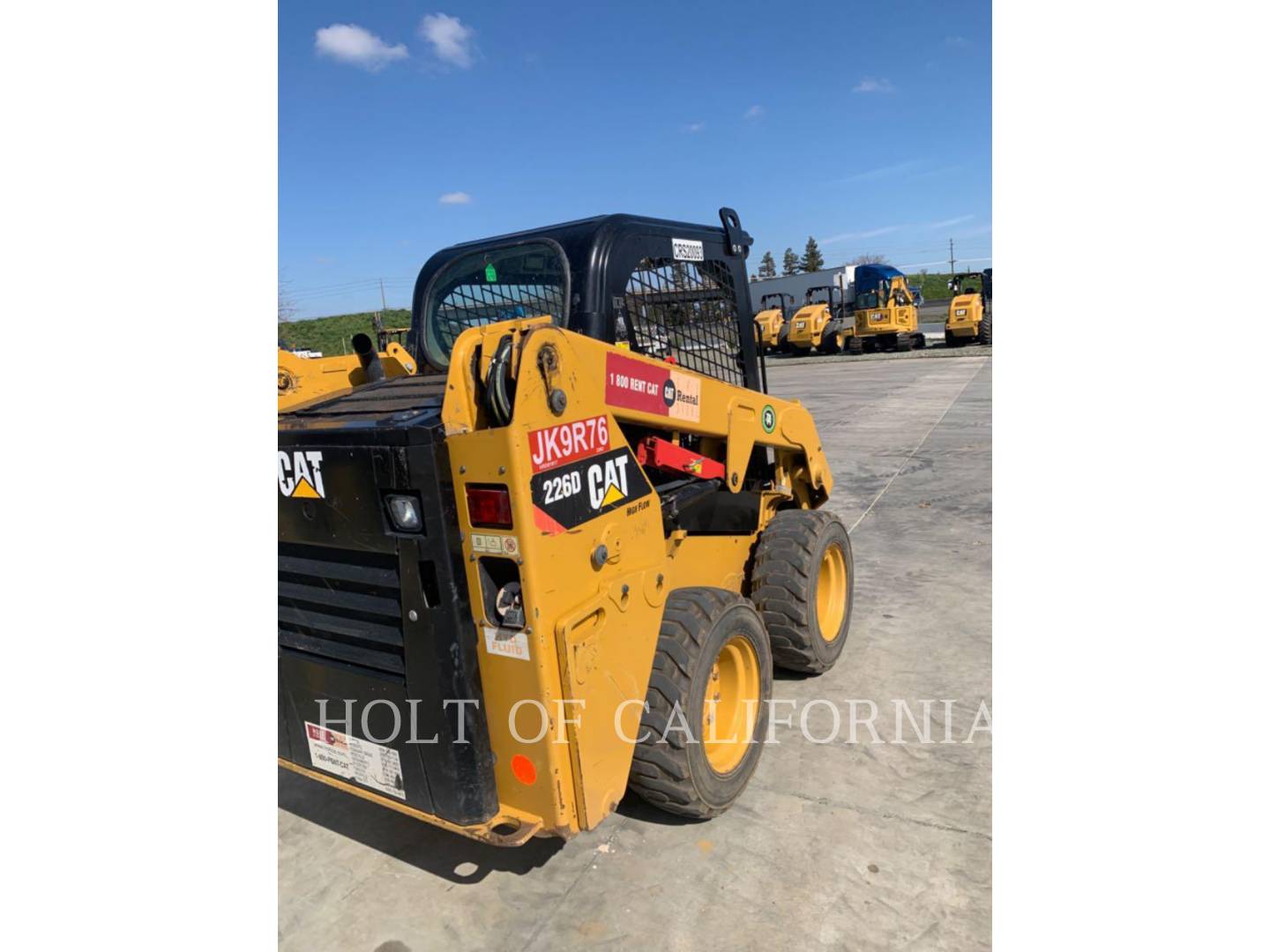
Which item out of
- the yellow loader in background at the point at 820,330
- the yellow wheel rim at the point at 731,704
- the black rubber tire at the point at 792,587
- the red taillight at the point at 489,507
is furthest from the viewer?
the yellow loader in background at the point at 820,330

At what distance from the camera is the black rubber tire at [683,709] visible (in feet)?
9.34

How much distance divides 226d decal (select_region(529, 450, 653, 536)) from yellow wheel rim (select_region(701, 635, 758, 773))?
875mm

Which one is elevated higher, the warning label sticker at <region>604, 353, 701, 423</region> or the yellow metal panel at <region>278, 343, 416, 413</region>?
the yellow metal panel at <region>278, 343, 416, 413</region>

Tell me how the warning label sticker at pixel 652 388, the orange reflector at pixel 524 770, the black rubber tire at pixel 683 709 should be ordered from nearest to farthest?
the orange reflector at pixel 524 770
the warning label sticker at pixel 652 388
the black rubber tire at pixel 683 709

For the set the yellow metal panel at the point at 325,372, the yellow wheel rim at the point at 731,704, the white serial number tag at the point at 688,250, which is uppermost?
the white serial number tag at the point at 688,250

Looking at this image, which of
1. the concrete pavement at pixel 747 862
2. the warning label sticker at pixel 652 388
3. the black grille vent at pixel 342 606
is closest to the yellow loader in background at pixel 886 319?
the concrete pavement at pixel 747 862

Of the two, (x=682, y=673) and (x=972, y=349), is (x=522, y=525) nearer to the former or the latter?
(x=682, y=673)

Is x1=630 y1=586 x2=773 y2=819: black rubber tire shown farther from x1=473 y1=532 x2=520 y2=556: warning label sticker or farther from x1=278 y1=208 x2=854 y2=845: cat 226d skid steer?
x1=473 y1=532 x2=520 y2=556: warning label sticker

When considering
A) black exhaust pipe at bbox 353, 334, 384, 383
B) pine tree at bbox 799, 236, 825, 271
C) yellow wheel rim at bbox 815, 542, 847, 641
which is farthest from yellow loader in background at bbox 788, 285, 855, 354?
pine tree at bbox 799, 236, 825, 271

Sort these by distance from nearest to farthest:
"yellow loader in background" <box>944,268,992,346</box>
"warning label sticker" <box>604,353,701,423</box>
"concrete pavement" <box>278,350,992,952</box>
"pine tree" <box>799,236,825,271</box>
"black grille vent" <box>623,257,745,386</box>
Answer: "concrete pavement" <box>278,350,992,952</box> < "warning label sticker" <box>604,353,701,423</box> < "black grille vent" <box>623,257,745,386</box> < "yellow loader in background" <box>944,268,992,346</box> < "pine tree" <box>799,236,825,271</box>

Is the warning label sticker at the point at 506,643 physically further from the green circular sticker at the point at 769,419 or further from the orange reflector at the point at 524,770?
the green circular sticker at the point at 769,419

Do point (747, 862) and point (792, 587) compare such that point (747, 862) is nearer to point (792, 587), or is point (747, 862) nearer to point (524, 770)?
point (524, 770)

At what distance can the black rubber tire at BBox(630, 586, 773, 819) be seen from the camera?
2.85 metres

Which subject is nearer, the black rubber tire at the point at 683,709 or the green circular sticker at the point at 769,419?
the black rubber tire at the point at 683,709
